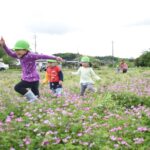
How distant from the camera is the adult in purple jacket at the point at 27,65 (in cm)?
965

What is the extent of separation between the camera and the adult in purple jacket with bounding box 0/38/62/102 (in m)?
9.65

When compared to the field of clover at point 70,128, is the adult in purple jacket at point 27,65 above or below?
above

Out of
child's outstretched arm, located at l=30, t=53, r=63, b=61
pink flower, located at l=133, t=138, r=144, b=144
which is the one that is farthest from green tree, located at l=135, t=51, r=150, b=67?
pink flower, located at l=133, t=138, r=144, b=144

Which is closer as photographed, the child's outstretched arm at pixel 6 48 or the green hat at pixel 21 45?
the child's outstretched arm at pixel 6 48

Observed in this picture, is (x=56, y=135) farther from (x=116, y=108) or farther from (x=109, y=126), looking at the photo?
(x=116, y=108)

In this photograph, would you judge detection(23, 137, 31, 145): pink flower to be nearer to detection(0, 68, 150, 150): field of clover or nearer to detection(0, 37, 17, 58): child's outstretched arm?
detection(0, 68, 150, 150): field of clover

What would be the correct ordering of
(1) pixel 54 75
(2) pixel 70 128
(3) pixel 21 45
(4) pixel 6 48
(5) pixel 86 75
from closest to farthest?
(2) pixel 70 128 → (3) pixel 21 45 → (4) pixel 6 48 → (1) pixel 54 75 → (5) pixel 86 75

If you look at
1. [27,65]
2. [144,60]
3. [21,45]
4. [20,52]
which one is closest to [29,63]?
[27,65]

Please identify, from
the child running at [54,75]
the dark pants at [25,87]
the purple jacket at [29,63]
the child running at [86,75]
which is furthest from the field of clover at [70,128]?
the child running at [86,75]

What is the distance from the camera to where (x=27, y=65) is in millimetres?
9977

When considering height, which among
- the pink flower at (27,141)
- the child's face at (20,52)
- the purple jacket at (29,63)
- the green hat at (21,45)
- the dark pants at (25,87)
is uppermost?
the green hat at (21,45)

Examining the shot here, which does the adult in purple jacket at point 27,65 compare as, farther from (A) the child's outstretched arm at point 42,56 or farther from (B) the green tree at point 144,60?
(B) the green tree at point 144,60

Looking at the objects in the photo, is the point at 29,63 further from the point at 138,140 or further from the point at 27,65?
the point at 138,140

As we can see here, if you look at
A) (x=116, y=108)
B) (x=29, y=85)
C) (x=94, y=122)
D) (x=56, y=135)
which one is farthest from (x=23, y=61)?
(x=56, y=135)
